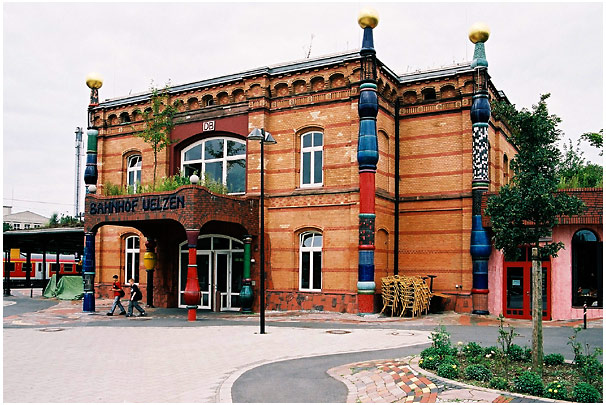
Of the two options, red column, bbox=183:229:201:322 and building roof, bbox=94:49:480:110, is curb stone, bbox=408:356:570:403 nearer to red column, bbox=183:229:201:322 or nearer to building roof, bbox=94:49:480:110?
red column, bbox=183:229:201:322

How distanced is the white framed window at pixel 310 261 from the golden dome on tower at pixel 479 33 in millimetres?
8838

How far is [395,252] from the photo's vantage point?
22656 mm

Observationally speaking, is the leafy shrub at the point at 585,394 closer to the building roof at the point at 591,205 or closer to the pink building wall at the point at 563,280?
the building roof at the point at 591,205

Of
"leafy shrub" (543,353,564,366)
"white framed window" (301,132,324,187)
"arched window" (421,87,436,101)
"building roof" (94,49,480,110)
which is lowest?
"leafy shrub" (543,353,564,366)

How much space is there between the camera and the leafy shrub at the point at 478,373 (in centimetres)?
882

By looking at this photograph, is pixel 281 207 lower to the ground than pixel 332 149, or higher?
lower

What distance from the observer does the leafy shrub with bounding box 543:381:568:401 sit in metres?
7.80

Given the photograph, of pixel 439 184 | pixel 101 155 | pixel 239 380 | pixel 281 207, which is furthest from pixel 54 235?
pixel 239 380

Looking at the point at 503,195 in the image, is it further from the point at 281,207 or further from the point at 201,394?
the point at 281,207

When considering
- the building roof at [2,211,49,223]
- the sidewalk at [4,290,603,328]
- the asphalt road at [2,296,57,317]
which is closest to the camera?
the sidewalk at [4,290,603,328]

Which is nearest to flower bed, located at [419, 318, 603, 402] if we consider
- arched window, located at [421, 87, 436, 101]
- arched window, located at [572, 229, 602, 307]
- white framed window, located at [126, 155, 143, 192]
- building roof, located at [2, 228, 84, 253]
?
arched window, located at [572, 229, 602, 307]

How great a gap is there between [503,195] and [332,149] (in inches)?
463

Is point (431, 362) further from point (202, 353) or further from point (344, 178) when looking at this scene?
point (344, 178)

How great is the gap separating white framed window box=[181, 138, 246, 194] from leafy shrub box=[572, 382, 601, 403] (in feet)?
56.1
